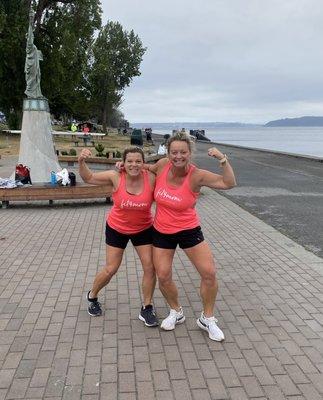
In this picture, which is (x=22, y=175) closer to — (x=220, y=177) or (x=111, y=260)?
(x=111, y=260)

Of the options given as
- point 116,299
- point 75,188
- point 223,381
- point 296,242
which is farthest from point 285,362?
point 75,188

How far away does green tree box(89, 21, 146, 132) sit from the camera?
5438 cm

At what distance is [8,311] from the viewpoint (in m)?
4.43

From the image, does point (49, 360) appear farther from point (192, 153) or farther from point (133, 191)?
point (192, 153)

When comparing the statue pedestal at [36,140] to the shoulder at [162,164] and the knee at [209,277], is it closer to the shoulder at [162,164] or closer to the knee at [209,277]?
the shoulder at [162,164]

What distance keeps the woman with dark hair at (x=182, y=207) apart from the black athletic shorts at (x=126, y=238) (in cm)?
12

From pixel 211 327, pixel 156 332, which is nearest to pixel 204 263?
pixel 211 327

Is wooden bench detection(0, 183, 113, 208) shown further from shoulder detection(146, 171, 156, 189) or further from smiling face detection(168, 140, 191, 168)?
smiling face detection(168, 140, 191, 168)

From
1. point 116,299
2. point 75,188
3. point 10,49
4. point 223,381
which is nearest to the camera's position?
point 223,381

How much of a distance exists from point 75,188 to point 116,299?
5.76m

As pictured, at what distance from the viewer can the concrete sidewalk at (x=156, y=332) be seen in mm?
3176

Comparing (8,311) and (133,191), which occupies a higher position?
(133,191)

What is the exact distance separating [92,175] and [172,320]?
151cm

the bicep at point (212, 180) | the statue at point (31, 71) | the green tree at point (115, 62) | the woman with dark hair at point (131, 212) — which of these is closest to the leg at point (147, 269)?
the woman with dark hair at point (131, 212)
